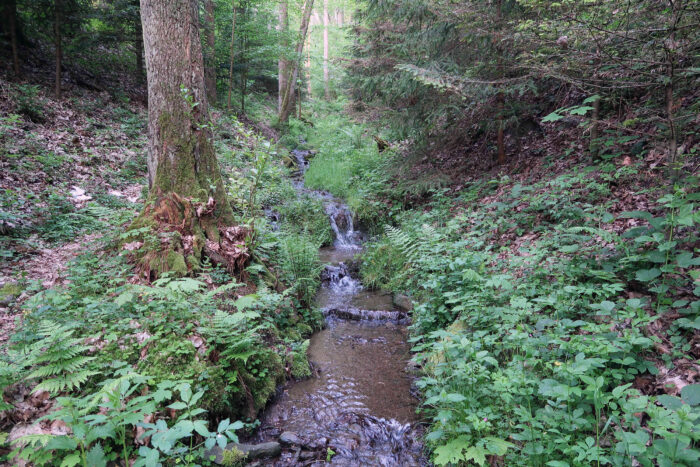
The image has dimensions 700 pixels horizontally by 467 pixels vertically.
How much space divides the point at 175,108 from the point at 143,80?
33.3 ft

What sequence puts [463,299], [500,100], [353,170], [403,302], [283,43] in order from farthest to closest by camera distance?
[283,43] → [353,170] → [500,100] → [403,302] → [463,299]

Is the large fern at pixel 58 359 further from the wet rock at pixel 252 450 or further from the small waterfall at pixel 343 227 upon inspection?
the small waterfall at pixel 343 227

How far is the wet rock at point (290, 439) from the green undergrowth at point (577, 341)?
1.24 m

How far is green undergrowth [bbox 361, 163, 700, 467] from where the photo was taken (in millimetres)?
2334

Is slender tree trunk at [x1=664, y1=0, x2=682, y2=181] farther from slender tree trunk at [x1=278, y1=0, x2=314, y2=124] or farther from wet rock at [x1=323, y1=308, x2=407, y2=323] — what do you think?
slender tree trunk at [x1=278, y1=0, x2=314, y2=124]

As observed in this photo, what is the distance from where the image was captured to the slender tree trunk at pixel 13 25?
28.3 feet

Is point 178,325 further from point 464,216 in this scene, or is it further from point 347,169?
point 347,169

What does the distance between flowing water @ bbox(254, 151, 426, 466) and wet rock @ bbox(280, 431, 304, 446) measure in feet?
0.05

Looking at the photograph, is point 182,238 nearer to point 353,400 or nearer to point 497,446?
point 353,400

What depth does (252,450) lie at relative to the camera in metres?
3.12

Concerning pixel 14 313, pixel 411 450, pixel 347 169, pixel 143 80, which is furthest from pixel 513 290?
pixel 143 80

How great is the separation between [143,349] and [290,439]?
1.64 m

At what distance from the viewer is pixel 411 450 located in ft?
10.8

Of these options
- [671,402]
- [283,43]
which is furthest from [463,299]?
[283,43]
